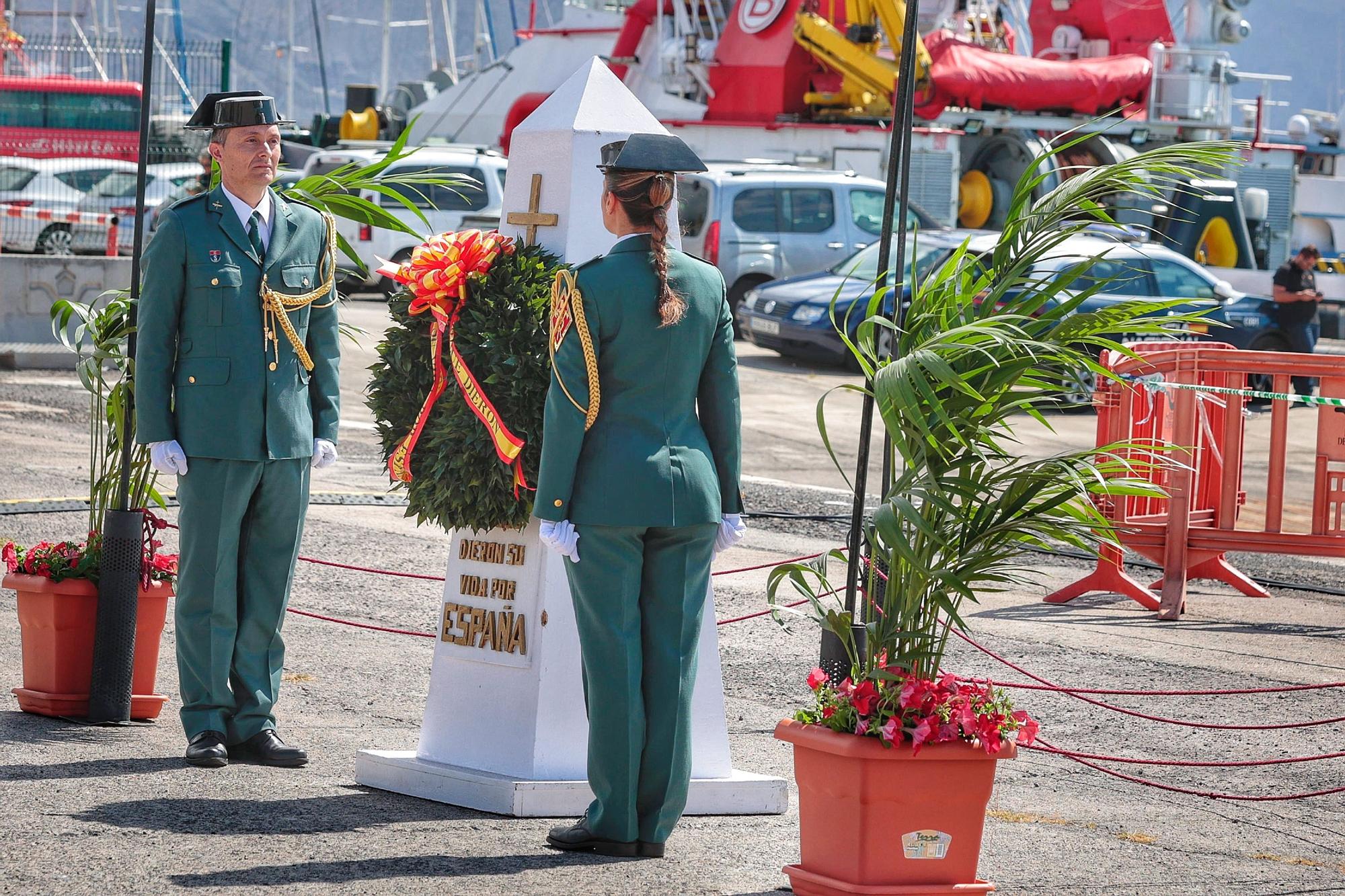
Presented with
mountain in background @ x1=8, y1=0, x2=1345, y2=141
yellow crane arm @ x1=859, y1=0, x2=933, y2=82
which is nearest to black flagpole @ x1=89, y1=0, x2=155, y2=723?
yellow crane arm @ x1=859, y1=0, x2=933, y2=82

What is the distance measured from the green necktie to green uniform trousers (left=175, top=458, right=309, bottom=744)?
26.6 inches

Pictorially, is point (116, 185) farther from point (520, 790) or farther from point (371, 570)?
point (520, 790)

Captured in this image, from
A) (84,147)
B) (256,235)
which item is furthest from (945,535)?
(84,147)

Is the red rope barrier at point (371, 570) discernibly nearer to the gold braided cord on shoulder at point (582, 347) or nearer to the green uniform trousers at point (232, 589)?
the green uniform trousers at point (232, 589)

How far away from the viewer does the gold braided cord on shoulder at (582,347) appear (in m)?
5.04

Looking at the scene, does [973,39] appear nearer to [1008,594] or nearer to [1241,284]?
[1241,284]

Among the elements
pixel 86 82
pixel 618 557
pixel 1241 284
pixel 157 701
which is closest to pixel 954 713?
pixel 618 557

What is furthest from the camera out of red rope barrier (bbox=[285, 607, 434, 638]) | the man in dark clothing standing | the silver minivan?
the silver minivan

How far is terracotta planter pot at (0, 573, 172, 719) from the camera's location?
20.7 feet

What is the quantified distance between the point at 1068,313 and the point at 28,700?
3.71 metres

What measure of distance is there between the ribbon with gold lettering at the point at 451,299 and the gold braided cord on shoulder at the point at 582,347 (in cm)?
49

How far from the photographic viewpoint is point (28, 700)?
6.40 metres

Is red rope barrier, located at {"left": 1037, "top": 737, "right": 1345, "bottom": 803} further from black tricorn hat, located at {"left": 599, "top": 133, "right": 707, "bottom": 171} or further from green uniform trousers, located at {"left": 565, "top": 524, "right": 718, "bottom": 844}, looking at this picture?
black tricorn hat, located at {"left": 599, "top": 133, "right": 707, "bottom": 171}

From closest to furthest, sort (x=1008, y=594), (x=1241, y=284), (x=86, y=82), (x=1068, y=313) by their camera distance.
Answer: (x=1068, y=313), (x=1008, y=594), (x=1241, y=284), (x=86, y=82)
